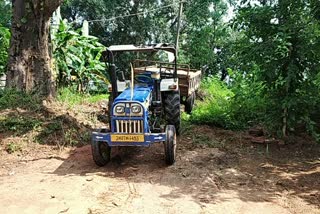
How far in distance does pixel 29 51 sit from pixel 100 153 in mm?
3876

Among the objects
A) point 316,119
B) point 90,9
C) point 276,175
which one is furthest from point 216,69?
point 276,175

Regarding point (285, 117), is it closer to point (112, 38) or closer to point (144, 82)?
point (144, 82)

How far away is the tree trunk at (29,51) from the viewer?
8.44 meters

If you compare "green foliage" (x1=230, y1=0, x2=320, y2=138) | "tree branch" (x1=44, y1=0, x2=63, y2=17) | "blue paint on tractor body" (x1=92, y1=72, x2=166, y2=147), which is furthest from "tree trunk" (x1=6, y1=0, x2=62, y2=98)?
"green foliage" (x1=230, y1=0, x2=320, y2=138)

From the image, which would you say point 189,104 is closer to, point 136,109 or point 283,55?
point 283,55

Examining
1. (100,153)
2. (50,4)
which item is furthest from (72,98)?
(100,153)

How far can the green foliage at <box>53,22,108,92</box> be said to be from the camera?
9.99 m

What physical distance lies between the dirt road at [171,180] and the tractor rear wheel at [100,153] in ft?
0.41

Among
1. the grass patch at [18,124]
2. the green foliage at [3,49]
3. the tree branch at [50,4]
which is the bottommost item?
the grass patch at [18,124]

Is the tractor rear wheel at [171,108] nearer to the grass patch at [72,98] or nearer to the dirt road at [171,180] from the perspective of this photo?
the dirt road at [171,180]

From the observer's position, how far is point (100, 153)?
5.96 meters

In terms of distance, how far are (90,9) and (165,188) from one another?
1908 cm

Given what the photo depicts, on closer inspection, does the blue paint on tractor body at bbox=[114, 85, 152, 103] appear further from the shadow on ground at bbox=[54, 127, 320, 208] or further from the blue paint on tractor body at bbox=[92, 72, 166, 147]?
the shadow on ground at bbox=[54, 127, 320, 208]

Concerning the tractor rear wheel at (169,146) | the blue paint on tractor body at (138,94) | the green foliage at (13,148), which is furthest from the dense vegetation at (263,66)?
the green foliage at (13,148)
